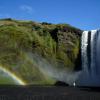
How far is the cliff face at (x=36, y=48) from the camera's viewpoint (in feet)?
454

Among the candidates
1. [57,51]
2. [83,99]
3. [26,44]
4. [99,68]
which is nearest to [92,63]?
[99,68]

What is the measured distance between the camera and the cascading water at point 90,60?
13525 cm

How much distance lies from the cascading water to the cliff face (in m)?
4.68

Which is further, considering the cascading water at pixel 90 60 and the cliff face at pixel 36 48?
the cliff face at pixel 36 48

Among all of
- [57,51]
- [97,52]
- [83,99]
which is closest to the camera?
[83,99]

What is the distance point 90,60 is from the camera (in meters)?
137

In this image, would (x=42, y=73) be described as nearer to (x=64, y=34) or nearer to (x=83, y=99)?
(x=64, y=34)

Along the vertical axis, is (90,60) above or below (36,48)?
below

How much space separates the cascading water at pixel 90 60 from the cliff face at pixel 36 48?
4.68 m

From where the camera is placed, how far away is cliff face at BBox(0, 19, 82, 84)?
454 ft

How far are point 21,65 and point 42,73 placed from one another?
8823 millimetres

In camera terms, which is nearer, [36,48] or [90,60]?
[90,60]

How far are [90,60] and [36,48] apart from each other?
22.3 m

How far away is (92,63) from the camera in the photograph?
447ft
